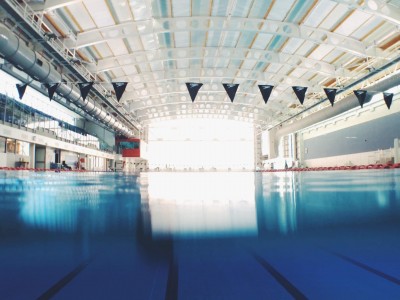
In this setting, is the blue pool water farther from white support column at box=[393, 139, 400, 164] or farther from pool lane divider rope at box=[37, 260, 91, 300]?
white support column at box=[393, 139, 400, 164]

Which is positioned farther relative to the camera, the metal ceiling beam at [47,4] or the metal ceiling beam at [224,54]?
the metal ceiling beam at [224,54]

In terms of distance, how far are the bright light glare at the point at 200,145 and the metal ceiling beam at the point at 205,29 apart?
88.5 feet

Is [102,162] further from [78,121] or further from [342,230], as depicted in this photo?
[342,230]

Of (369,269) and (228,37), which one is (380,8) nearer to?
(228,37)

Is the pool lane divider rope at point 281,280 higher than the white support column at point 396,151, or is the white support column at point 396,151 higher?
the white support column at point 396,151

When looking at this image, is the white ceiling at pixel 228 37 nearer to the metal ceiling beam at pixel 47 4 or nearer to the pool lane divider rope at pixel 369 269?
the metal ceiling beam at pixel 47 4

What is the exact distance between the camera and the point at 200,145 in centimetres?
4141

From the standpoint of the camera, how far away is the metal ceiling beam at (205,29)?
12.9 meters

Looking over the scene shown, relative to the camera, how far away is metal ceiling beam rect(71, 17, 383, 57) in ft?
42.5

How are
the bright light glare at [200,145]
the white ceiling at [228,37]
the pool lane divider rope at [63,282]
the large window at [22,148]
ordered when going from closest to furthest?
the pool lane divider rope at [63,282] → the white ceiling at [228,37] → the large window at [22,148] → the bright light glare at [200,145]

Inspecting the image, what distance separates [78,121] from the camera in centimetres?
3000

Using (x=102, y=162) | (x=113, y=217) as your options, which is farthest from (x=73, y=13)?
(x=102, y=162)

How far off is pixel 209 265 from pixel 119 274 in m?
0.26

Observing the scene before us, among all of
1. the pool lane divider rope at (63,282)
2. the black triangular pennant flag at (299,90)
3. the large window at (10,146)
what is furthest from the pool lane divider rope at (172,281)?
the large window at (10,146)
